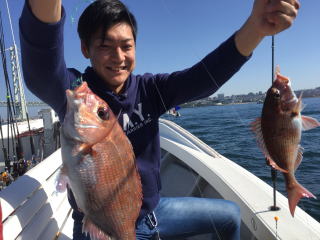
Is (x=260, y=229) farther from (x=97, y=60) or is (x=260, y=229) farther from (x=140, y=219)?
(x=97, y=60)

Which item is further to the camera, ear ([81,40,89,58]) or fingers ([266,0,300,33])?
ear ([81,40,89,58])

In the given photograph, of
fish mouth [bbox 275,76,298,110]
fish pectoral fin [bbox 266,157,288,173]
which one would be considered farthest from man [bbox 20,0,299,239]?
fish pectoral fin [bbox 266,157,288,173]

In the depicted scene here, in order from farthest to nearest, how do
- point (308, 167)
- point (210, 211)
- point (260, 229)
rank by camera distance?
point (308, 167) → point (260, 229) → point (210, 211)

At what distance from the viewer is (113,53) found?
171cm

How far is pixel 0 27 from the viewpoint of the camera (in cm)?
519

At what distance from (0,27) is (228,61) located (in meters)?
5.38

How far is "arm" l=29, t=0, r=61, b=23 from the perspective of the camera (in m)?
1.27

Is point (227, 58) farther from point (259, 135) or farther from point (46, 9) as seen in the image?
point (46, 9)

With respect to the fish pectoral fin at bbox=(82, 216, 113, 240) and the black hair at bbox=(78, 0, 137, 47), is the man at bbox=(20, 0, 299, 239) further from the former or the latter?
the fish pectoral fin at bbox=(82, 216, 113, 240)

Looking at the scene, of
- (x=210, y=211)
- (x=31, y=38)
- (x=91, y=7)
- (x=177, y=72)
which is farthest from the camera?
(x=210, y=211)

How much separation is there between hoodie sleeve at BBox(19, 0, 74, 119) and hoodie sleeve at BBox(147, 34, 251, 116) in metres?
0.80

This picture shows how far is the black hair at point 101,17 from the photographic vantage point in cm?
169

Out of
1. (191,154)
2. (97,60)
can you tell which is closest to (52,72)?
(97,60)

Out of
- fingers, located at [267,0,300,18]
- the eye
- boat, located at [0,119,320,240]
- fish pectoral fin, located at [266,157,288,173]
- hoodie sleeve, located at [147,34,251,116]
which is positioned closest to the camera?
fingers, located at [267,0,300,18]
